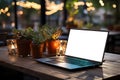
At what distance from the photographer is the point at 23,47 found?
2.28 metres

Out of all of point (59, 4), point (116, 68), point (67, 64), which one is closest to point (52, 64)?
point (67, 64)

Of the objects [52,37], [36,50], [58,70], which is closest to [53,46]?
[52,37]

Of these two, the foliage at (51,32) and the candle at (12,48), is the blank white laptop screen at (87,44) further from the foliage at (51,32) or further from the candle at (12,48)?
the candle at (12,48)

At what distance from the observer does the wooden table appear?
1574mm

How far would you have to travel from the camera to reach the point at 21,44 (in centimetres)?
228

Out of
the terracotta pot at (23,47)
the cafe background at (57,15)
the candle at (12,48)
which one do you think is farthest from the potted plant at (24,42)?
the cafe background at (57,15)

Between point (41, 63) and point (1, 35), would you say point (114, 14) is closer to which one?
point (1, 35)

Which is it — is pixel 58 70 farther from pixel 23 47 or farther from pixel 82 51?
pixel 23 47

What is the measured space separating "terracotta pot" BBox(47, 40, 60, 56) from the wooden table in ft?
0.71

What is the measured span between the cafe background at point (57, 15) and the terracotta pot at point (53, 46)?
0.94 m

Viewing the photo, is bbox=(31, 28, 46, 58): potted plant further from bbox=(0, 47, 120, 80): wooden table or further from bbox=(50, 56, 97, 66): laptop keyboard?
bbox=(50, 56, 97, 66): laptop keyboard

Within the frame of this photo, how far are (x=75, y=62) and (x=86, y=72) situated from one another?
0.29m

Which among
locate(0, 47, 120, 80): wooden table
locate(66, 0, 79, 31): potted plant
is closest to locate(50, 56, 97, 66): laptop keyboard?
locate(0, 47, 120, 80): wooden table

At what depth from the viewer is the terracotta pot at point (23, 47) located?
228cm
